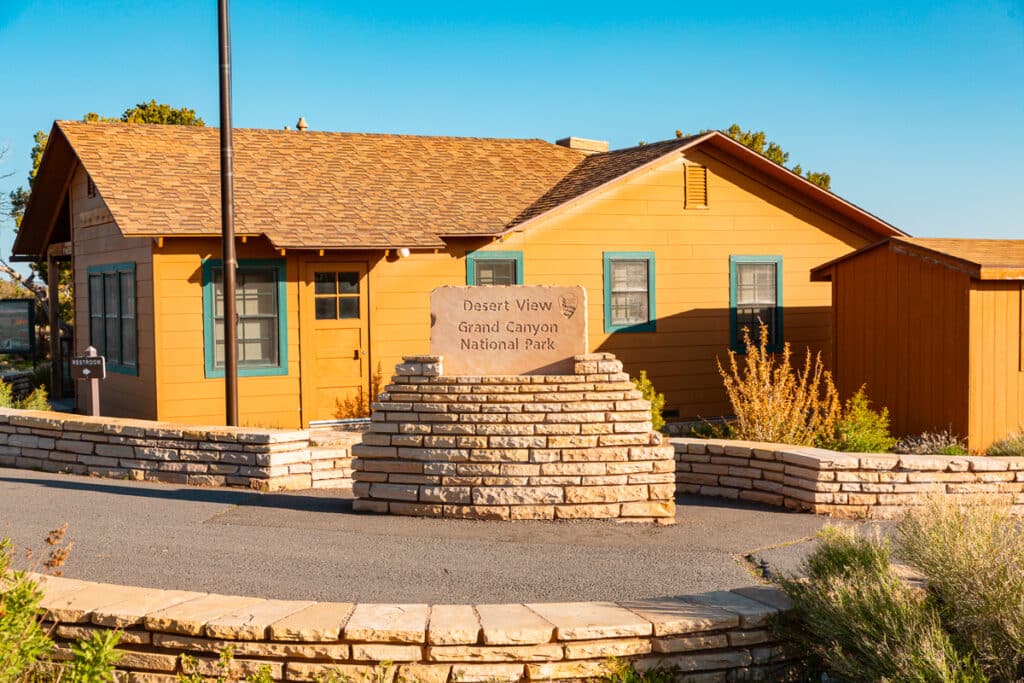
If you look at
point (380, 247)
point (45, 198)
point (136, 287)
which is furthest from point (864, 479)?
point (45, 198)

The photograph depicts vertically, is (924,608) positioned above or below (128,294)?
below

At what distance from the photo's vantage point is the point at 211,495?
10.4 m

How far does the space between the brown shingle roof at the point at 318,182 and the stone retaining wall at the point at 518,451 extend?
598 centimetres

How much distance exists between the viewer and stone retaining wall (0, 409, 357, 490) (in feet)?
35.5

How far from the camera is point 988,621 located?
18.1 feet

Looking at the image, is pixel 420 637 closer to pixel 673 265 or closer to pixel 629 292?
pixel 629 292

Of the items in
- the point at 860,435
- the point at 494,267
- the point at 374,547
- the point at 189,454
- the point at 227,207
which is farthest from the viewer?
the point at 494,267

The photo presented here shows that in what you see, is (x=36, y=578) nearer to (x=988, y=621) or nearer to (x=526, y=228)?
(x=988, y=621)

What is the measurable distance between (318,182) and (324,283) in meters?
2.23

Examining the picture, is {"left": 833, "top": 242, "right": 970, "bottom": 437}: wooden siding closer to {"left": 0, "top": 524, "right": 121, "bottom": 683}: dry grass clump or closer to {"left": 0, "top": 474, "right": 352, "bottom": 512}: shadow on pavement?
{"left": 0, "top": 474, "right": 352, "bottom": 512}: shadow on pavement

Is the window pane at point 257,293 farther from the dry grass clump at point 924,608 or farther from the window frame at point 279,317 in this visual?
the dry grass clump at point 924,608

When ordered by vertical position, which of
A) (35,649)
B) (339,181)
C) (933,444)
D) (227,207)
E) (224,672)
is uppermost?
(339,181)

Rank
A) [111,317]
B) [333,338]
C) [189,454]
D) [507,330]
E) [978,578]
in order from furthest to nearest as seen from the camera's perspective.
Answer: [111,317] → [333,338] → [189,454] → [507,330] → [978,578]

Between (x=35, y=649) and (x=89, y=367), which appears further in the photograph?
(x=89, y=367)
